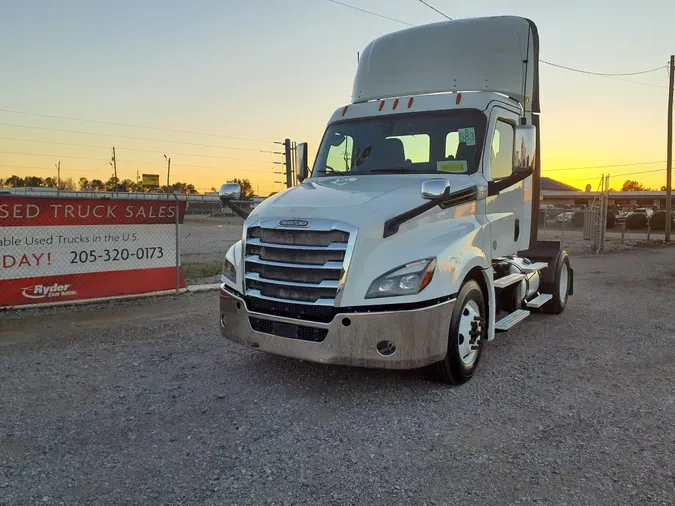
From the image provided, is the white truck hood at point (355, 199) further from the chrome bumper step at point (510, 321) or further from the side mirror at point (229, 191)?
the chrome bumper step at point (510, 321)

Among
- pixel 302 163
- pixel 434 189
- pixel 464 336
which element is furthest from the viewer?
pixel 302 163

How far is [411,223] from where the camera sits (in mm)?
4430

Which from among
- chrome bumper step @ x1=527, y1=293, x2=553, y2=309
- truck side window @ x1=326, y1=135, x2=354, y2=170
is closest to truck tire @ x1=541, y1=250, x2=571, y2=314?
chrome bumper step @ x1=527, y1=293, x2=553, y2=309

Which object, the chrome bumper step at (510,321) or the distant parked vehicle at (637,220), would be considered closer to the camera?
the chrome bumper step at (510,321)

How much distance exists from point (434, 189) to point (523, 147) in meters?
1.67

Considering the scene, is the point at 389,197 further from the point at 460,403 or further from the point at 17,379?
the point at 17,379

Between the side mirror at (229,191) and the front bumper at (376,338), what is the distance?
1871mm

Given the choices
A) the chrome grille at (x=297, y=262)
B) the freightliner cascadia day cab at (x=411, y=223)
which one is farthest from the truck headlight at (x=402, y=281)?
the chrome grille at (x=297, y=262)

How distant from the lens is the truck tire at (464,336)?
15.0 feet

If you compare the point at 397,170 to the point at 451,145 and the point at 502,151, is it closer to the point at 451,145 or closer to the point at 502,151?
the point at 451,145

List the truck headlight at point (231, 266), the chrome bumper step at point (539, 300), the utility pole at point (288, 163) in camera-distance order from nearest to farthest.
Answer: the truck headlight at point (231, 266) → the chrome bumper step at point (539, 300) → the utility pole at point (288, 163)

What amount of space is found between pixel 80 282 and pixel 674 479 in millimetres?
8151

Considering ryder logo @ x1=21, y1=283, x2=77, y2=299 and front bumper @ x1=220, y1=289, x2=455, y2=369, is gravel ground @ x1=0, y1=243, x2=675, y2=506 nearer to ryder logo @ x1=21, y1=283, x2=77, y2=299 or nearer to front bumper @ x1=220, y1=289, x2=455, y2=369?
front bumper @ x1=220, y1=289, x2=455, y2=369

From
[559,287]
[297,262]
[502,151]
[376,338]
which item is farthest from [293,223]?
[559,287]
